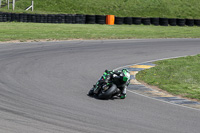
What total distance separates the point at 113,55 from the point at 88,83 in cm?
712

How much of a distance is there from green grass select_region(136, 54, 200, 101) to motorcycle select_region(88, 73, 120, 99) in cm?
230

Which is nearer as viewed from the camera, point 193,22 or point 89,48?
point 89,48

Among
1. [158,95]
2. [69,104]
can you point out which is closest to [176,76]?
[158,95]

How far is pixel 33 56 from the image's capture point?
17.4 meters

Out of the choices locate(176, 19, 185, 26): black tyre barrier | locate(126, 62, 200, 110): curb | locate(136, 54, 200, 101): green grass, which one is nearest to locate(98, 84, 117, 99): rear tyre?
locate(126, 62, 200, 110): curb

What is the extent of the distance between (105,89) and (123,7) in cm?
4063

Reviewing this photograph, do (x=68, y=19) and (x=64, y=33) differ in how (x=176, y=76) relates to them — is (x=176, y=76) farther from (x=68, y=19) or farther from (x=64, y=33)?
(x=68, y=19)

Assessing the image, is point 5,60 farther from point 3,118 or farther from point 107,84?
point 3,118

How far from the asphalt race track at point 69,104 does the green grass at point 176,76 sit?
156 cm

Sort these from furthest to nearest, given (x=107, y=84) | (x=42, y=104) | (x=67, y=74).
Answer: (x=67, y=74) → (x=107, y=84) → (x=42, y=104)

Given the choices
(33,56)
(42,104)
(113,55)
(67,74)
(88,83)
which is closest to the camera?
(42,104)

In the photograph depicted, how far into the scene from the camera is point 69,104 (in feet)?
30.9

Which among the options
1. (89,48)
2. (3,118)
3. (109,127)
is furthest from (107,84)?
(89,48)

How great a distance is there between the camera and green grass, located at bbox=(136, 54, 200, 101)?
11931mm
